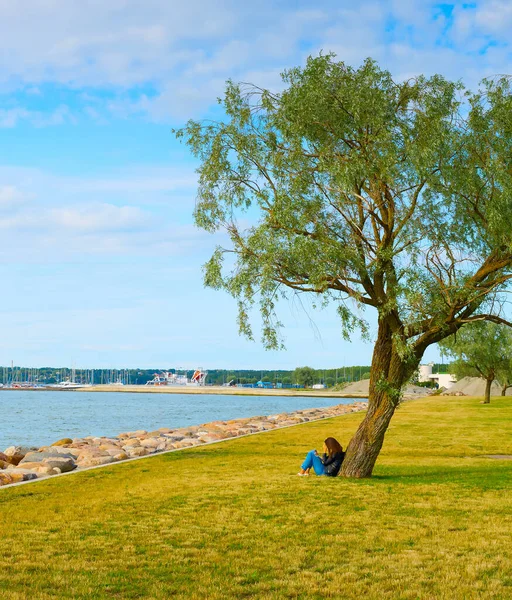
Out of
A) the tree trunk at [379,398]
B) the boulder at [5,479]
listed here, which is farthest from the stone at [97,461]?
the tree trunk at [379,398]

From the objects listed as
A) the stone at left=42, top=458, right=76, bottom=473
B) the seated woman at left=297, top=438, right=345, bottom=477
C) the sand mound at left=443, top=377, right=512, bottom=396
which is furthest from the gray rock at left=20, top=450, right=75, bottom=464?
the sand mound at left=443, top=377, right=512, bottom=396

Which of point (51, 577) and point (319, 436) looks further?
point (319, 436)

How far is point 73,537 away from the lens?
30.4 feet

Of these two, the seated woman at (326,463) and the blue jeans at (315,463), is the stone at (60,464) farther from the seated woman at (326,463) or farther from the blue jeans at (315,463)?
the blue jeans at (315,463)

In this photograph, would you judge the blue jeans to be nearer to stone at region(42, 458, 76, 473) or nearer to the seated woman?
the seated woman

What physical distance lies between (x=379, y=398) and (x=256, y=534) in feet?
19.6

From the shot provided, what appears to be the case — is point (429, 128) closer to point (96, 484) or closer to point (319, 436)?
point (96, 484)

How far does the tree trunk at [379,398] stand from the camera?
14641mm

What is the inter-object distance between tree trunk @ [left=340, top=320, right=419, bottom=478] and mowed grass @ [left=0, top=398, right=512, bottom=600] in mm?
680

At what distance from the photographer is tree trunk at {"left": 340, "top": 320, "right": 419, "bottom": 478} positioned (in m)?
14.6

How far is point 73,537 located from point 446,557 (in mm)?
4583

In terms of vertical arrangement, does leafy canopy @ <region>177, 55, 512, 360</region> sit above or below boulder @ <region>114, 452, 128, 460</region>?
above

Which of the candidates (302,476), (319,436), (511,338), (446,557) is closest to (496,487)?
(302,476)

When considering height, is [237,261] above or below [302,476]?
above
